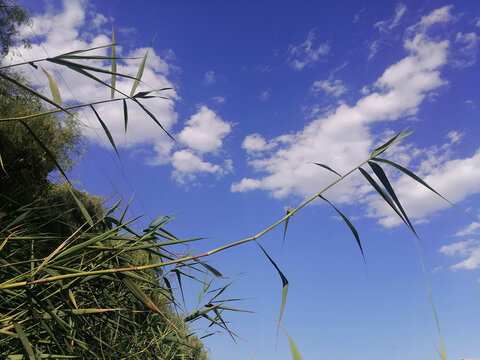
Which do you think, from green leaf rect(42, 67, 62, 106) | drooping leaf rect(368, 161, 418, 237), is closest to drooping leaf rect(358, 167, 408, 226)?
drooping leaf rect(368, 161, 418, 237)

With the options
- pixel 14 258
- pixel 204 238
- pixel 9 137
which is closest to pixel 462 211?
pixel 204 238

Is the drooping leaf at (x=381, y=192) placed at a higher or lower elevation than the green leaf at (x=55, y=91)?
lower

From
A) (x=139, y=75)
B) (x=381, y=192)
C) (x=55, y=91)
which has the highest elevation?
(x=139, y=75)

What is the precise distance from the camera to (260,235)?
1290mm

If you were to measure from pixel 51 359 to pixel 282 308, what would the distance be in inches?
40.1

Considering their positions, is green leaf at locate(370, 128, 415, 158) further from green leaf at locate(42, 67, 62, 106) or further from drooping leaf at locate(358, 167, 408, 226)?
green leaf at locate(42, 67, 62, 106)

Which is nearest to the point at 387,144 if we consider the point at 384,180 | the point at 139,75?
the point at 384,180

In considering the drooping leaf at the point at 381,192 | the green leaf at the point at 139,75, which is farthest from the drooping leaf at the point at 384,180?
the green leaf at the point at 139,75

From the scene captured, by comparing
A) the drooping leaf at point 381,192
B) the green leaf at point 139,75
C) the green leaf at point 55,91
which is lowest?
the drooping leaf at point 381,192

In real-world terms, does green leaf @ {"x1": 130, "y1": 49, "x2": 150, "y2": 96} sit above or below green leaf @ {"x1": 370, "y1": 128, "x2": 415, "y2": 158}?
above

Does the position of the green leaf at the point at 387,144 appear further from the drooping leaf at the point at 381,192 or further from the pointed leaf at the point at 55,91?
the pointed leaf at the point at 55,91

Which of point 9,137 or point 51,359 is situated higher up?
point 9,137

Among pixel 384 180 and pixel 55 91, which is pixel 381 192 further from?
pixel 55 91

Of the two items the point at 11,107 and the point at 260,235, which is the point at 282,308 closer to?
the point at 260,235
